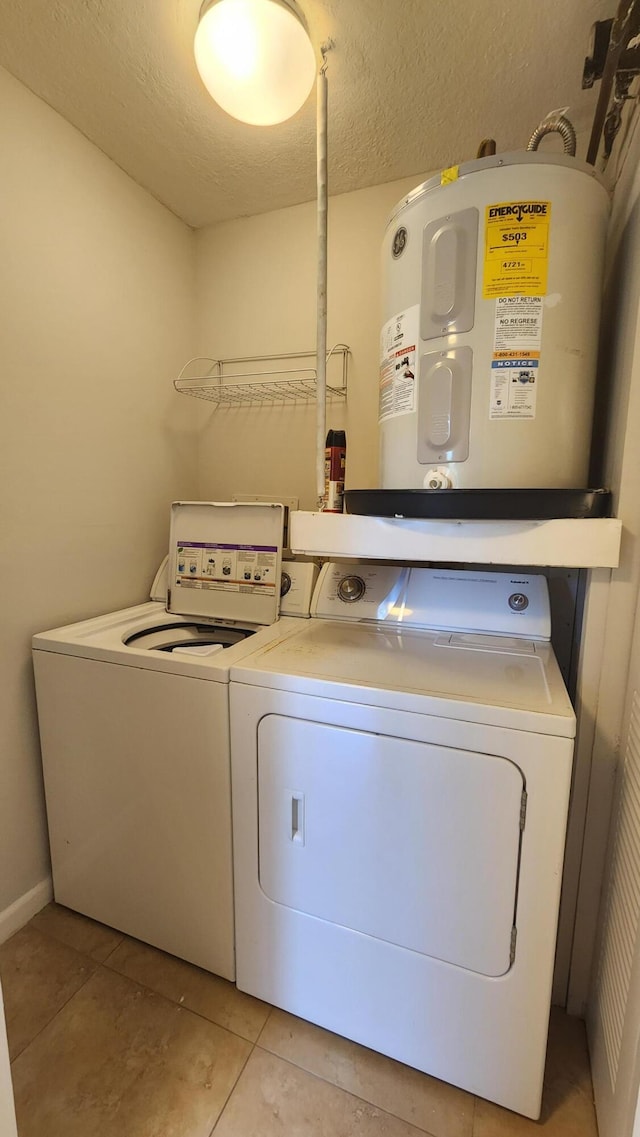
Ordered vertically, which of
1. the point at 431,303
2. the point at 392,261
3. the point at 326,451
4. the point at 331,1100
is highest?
the point at 392,261

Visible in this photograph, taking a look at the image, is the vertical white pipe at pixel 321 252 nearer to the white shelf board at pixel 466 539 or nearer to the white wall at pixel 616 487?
the white shelf board at pixel 466 539

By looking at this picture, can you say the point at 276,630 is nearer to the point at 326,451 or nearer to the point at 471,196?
the point at 326,451

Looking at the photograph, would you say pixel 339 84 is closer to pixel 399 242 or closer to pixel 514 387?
pixel 399 242

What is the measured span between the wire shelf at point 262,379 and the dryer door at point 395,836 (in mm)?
1352

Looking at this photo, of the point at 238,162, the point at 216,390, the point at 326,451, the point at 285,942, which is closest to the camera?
the point at 285,942

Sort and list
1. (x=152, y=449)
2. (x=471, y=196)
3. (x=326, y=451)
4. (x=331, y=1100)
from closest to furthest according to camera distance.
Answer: (x=471, y=196) < (x=331, y=1100) < (x=326, y=451) < (x=152, y=449)

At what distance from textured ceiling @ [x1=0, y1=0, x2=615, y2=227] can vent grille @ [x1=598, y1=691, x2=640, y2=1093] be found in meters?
1.61

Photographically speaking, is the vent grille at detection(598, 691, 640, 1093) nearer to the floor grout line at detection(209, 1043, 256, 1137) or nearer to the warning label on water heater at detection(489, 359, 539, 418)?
the warning label on water heater at detection(489, 359, 539, 418)

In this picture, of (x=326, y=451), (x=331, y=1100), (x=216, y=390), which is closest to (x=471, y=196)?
(x=326, y=451)

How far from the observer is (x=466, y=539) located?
1090 millimetres

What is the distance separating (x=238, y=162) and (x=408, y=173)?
591mm

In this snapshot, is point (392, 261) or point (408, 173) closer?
point (392, 261)

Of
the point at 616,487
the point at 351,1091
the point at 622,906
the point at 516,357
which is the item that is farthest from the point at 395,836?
the point at 516,357

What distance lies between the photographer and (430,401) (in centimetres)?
104
